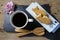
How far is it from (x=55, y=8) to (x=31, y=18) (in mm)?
126

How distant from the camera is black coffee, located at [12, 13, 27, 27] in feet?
3.31

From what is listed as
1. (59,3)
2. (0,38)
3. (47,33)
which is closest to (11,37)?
(0,38)

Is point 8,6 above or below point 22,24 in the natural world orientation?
above

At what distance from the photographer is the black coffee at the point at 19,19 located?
3.31 ft

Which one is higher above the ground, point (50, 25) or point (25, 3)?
point (25, 3)

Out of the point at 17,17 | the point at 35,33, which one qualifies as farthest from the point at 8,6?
the point at 35,33

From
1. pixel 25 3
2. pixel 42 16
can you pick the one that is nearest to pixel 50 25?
pixel 42 16

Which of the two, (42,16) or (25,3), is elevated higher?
(25,3)

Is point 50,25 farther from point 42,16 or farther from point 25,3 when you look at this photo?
point 25,3

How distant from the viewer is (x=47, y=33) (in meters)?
1.03

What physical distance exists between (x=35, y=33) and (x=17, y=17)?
11cm

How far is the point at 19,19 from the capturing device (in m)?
1.02

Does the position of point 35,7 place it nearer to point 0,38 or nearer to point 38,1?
point 38,1

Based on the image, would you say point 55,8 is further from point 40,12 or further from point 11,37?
point 11,37
